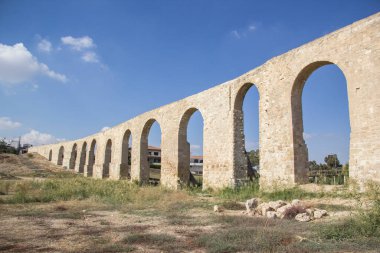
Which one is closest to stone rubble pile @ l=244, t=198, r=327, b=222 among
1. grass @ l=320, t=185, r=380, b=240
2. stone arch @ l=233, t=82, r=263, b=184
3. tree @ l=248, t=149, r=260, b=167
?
grass @ l=320, t=185, r=380, b=240

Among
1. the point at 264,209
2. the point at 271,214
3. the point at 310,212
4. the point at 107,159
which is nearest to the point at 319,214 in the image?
the point at 310,212

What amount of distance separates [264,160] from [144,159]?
9.41m

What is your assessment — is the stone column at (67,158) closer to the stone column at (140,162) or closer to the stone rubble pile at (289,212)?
the stone column at (140,162)

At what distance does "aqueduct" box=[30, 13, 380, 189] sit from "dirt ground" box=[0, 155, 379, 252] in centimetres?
168

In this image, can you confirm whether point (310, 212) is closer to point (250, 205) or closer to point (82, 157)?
point (250, 205)

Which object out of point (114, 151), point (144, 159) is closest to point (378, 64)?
point (144, 159)

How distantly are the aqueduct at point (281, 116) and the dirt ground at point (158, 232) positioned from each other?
1.68m

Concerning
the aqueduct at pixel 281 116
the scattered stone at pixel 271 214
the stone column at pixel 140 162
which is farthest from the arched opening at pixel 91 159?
the scattered stone at pixel 271 214

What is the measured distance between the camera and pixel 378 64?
6598 mm

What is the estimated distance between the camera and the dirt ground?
3496mm

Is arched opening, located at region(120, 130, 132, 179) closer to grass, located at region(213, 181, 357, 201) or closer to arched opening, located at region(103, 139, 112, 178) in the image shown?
arched opening, located at region(103, 139, 112, 178)

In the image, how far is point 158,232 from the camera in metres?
4.43

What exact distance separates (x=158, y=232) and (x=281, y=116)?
5.77 meters

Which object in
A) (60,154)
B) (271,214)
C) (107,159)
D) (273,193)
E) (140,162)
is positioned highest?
(60,154)
